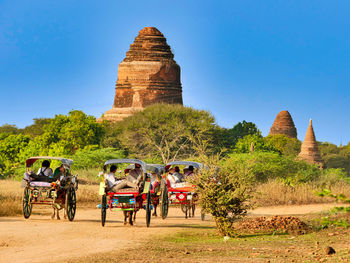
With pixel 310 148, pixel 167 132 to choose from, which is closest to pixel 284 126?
pixel 310 148

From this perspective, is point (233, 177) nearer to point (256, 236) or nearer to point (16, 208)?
point (256, 236)

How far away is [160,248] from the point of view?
39.5 ft

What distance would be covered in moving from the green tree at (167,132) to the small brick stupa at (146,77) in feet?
33.4

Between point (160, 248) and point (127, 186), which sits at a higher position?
point (127, 186)

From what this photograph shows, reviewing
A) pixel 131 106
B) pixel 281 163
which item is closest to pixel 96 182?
pixel 281 163

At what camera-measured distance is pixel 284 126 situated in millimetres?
98812

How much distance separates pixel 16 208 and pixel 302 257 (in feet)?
32.3

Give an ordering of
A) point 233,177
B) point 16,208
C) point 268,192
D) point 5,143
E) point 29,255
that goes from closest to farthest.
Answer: point 29,255 < point 233,177 < point 16,208 < point 268,192 < point 5,143

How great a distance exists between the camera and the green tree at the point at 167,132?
48.6m

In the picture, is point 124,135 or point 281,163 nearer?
point 281,163

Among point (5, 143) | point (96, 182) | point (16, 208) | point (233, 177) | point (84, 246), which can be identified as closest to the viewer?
point (84, 246)

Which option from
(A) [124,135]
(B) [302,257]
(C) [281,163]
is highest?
(A) [124,135]

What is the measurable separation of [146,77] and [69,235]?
52.1m

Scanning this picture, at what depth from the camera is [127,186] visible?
15.4m
